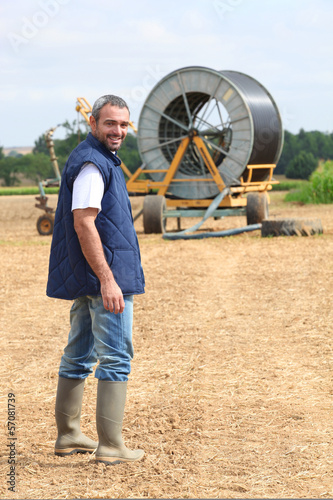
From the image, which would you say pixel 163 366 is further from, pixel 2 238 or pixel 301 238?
pixel 2 238

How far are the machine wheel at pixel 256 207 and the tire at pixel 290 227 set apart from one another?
1.40 meters

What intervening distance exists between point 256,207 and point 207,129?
219 cm

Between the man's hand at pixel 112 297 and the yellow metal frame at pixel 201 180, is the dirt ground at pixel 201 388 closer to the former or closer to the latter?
the man's hand at pixel 112 297

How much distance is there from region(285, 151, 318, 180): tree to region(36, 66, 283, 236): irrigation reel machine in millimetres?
32685

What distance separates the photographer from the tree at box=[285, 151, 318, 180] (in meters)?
47.8

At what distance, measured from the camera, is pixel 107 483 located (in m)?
3.12

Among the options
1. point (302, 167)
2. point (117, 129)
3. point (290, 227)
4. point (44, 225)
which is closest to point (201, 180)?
point (290, 227)

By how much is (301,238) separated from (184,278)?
433 cm

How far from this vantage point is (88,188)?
3119 mm

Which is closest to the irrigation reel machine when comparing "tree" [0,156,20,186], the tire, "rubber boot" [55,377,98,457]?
the tire

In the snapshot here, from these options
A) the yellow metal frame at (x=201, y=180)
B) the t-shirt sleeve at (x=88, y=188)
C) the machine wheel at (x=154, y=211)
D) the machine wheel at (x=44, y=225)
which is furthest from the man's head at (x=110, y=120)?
the machine wheel at (x=44, y=225)

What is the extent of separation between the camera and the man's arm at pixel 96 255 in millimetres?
3111

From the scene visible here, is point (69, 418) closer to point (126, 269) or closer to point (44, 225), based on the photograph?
point (126, 269)

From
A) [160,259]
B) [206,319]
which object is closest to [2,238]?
[160,259]
